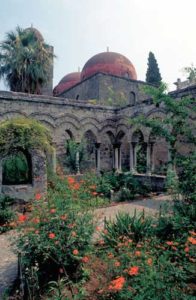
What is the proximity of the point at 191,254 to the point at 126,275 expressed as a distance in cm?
88

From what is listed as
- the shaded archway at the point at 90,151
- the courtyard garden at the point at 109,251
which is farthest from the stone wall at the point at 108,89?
the courtyard garden at the point at 109,251

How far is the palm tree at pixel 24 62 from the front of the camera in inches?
618

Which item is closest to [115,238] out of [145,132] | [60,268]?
[60,268]

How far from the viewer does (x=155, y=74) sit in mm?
26203

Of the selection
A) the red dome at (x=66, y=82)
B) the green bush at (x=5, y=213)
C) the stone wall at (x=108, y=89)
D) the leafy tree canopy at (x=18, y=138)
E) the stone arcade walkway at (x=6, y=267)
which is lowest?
the stone arcade walkway at (x=6, y=267)

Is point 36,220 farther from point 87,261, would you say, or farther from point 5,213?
point 5,213

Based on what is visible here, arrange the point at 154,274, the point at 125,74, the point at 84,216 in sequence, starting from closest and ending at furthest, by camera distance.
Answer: the point at 154,274 < the point at 84,216 < the point at 125,74

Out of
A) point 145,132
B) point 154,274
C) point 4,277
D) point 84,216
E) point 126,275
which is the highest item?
point 145,132

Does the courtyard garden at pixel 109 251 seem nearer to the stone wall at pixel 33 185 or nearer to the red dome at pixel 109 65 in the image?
the stone wall at pixel 33 185

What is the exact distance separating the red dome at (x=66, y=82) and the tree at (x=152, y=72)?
7.43 metres

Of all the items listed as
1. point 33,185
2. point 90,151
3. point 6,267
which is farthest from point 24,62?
point 6,267

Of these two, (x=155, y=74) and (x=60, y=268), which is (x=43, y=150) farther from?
(x=155, y=74)

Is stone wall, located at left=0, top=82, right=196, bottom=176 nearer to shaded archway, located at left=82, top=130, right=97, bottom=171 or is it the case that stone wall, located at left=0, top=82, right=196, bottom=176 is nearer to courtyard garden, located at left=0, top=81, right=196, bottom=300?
shaded archway, located at left=82, top=130, right=97, bottom=171

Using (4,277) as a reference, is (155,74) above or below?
above
